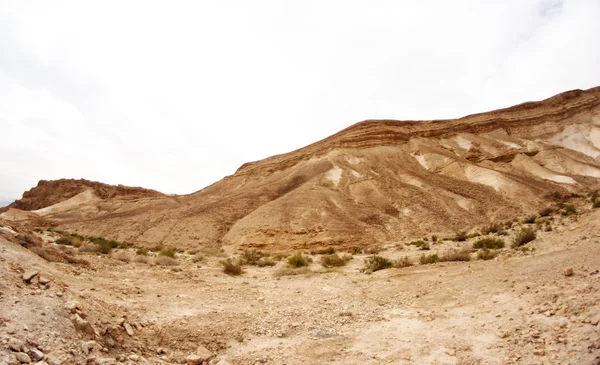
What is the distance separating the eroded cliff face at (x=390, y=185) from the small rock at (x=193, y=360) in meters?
20.4

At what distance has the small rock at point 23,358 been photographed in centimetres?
498

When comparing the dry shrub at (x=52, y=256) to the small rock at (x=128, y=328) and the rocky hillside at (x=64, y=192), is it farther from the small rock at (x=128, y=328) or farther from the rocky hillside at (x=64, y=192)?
the rocky hillside at (x=64, y=192)

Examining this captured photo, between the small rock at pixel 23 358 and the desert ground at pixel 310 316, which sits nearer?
the small rock at pixel 23 358

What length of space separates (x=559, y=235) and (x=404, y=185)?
23352 mm

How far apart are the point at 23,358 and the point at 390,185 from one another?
3496 centimetres

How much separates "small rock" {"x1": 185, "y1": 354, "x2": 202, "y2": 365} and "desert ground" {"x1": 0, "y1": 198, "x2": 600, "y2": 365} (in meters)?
0.02

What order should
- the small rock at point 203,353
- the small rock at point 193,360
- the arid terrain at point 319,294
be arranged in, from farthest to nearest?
the small rock at point 203,353
the small rock at point 193,360
the arid terrain at point 319,294

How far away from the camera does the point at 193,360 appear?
263 inches

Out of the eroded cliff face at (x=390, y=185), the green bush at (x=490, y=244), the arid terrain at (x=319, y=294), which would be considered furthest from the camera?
the eroded cliff face at (x=390, y=185)

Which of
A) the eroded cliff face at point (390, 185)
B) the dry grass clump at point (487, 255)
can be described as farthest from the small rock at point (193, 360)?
the eroded cliff face at point (390, 185)

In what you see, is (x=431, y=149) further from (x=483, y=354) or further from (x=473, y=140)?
(x=483, y=354)

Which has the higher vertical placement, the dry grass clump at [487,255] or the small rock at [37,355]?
the small rock at [37,355]

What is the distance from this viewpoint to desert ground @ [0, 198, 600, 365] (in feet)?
19.6

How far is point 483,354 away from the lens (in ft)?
20.8
